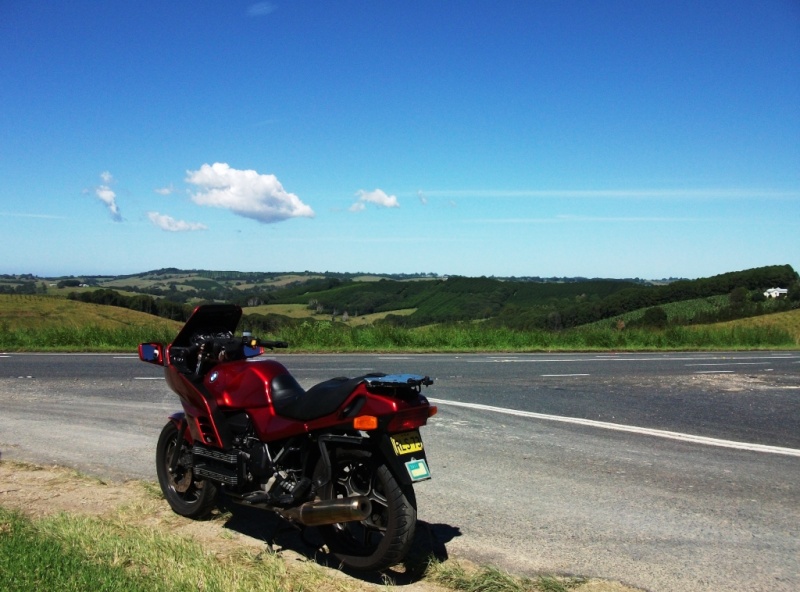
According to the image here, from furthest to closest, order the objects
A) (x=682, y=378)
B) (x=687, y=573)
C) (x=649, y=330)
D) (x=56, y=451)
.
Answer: (x=649, y=330)
(x=682, y=378)
(x=56, y=451)
(x=687, y=573)

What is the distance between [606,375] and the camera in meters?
16.2

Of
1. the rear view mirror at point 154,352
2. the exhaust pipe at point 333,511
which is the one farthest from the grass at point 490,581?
the rear view mirror at point 154,352

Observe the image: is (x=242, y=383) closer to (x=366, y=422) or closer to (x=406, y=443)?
(x=366, y=422)

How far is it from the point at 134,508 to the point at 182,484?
1.57 ft

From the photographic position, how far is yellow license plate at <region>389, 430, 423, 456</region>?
4254 millimetres

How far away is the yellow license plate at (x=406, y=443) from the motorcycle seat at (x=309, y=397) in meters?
0.40

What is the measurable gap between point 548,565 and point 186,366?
298 cm

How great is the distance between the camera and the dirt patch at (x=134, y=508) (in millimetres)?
4363

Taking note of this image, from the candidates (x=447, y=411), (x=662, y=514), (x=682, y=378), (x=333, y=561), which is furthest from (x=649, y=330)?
(x=333, y=561)

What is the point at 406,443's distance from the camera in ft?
14.2

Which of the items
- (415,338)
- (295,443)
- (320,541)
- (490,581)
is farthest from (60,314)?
(490,581)

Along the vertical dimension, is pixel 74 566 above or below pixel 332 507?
below

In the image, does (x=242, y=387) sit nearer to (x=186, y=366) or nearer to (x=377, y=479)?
(x=186, y=366)

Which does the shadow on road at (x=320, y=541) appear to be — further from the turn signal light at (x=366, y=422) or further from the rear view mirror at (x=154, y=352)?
the rear view mirror at (x=154, y=352)
